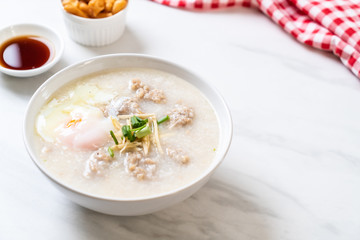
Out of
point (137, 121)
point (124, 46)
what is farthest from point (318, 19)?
point (137, 121)

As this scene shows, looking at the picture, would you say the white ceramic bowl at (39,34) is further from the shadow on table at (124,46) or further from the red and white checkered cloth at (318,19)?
the red and white checkered cloth at (318,19)

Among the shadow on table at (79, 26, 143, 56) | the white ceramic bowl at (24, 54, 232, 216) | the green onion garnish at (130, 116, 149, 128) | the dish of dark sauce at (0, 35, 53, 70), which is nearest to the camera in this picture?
the white ceramic bowl at (24, 54, 232, 216)

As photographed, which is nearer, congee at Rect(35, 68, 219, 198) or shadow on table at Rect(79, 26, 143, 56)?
congee at Rect(35, 68, 219, 198)

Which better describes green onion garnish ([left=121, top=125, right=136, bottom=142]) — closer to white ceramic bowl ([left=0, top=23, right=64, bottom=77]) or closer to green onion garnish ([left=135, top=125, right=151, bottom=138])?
green onion garnish ([left=135, top=125, right=151, bottom=138])

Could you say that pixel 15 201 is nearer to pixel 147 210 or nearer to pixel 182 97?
pixel 147 210

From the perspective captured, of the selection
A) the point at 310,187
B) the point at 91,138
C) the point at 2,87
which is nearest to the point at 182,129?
the point at 91,138

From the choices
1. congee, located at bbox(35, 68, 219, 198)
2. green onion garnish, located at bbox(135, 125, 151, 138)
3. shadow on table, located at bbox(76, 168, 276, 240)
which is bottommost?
shadow on table, located at bbox(76, 168, 276, 240)

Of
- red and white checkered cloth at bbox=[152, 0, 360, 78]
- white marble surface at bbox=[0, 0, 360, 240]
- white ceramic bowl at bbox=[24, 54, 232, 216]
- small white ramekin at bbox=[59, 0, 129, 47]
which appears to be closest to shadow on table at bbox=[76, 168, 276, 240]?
white marble surface at bbox=[0, 0, 360, 240]

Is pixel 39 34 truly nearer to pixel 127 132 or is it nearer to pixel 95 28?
pixel 95 28

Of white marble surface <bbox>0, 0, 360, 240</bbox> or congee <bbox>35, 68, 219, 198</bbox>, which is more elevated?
congee <bbox>35, 68, 219, 198</bbox>
